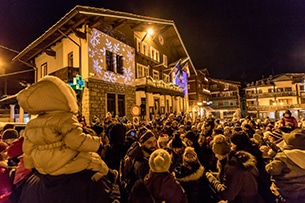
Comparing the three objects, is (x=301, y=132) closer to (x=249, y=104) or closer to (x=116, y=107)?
(x=116, y=107)

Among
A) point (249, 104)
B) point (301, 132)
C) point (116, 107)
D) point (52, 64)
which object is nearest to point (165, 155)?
point (301, 132)

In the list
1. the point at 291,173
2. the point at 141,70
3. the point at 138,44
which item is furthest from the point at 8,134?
the point at 138,44

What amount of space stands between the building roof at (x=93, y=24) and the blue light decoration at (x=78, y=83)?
2.73m

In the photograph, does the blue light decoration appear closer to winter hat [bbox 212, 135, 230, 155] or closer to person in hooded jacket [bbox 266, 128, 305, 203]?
winter hat [bbox 212, 135, 230, 155]

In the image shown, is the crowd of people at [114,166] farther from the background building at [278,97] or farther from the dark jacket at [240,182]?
the background building at [278,97]

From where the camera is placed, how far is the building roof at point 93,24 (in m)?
10.4

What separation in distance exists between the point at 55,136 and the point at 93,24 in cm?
1087

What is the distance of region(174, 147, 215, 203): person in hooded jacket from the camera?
2.85 m

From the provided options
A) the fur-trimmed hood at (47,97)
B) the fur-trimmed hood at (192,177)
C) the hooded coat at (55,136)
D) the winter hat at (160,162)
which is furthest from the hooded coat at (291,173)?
the fur-trimmed hood at (47,97)

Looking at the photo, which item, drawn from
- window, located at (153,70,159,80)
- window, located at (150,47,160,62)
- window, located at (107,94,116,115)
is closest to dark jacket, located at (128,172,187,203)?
window, located at (107,94,116,115)

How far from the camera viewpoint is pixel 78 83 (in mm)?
10078

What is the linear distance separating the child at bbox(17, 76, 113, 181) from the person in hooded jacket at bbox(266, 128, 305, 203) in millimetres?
2224

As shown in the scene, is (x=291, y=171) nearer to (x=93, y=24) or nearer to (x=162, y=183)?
(x=162, y=183)

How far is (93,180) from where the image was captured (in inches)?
60.3
